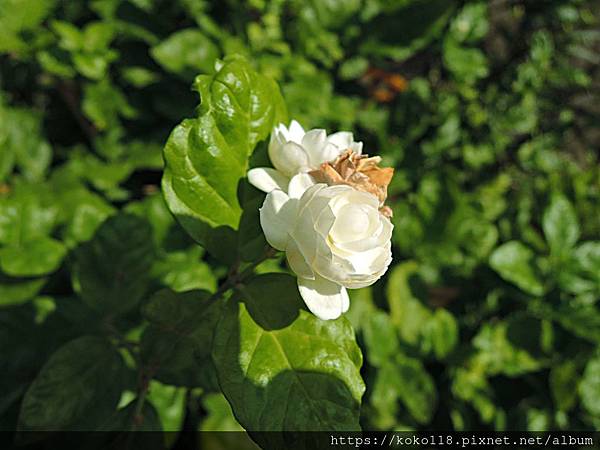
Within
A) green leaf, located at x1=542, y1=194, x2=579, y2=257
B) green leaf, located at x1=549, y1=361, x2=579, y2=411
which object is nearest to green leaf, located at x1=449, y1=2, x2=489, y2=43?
green leaf, located at x1=542, y1=194, x2=579, y2=257

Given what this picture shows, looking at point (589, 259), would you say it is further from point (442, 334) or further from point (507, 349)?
point (442, 334)

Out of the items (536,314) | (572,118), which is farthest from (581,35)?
(536,314)

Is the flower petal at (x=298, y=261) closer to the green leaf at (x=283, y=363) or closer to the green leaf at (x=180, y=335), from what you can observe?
the green leaf at (x=283, y=363)

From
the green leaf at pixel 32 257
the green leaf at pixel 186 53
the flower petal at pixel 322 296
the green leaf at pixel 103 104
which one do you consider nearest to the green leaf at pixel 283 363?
the flower petal at pixel 322 296

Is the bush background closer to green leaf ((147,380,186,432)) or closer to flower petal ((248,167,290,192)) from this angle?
green leaf ((147,380,186,432))

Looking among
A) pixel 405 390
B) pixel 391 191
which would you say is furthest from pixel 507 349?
pixel 391 191

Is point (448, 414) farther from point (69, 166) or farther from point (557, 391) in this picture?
point (69, 166)
